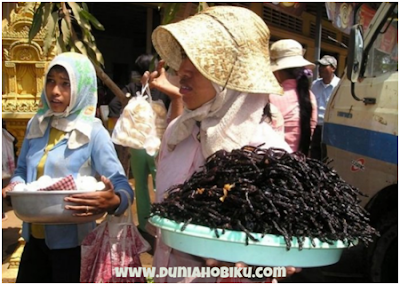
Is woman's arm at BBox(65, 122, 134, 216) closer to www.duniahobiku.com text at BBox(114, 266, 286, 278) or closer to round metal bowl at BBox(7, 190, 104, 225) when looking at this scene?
round metal bowl at BBox(7, 190, 104, 225)

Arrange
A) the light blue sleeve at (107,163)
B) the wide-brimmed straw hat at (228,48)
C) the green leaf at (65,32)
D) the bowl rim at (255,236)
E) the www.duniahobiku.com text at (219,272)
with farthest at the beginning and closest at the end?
the green leaf at (65,32)
the light blue sleeve at (107,163)
the wide-brimmed straw hat at (228,48)
the www.duniahobiku.com text at (219,272)
the bowl rim at (255,236)

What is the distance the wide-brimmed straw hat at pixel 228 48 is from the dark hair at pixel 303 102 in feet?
6.24

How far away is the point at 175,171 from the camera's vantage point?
6.19 ft

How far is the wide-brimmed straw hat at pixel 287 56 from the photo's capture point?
3.64m

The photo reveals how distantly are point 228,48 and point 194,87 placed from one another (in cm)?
20

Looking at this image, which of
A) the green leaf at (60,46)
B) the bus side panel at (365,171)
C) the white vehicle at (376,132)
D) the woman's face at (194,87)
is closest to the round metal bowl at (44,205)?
the woman's face at (194,87)

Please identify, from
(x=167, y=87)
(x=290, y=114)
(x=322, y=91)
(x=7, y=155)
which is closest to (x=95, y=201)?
(x=167, y=87)

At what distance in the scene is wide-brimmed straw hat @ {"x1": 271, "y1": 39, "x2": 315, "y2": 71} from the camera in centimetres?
364

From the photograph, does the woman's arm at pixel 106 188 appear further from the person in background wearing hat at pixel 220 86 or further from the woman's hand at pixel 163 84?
the woman's hand at pixel 163 84

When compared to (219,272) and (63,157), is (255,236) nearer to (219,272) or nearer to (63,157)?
(219,272)

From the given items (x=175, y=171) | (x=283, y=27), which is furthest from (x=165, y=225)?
(x=283, y=27)

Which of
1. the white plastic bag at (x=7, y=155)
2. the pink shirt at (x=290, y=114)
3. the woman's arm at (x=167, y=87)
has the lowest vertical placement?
the white plastic bag at (x=7, y=155)

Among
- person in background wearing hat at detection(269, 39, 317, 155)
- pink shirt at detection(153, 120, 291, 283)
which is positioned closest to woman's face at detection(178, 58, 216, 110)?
pink shirt at detection(153, 120, 291, 283)

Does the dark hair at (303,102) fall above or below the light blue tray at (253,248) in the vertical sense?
above
